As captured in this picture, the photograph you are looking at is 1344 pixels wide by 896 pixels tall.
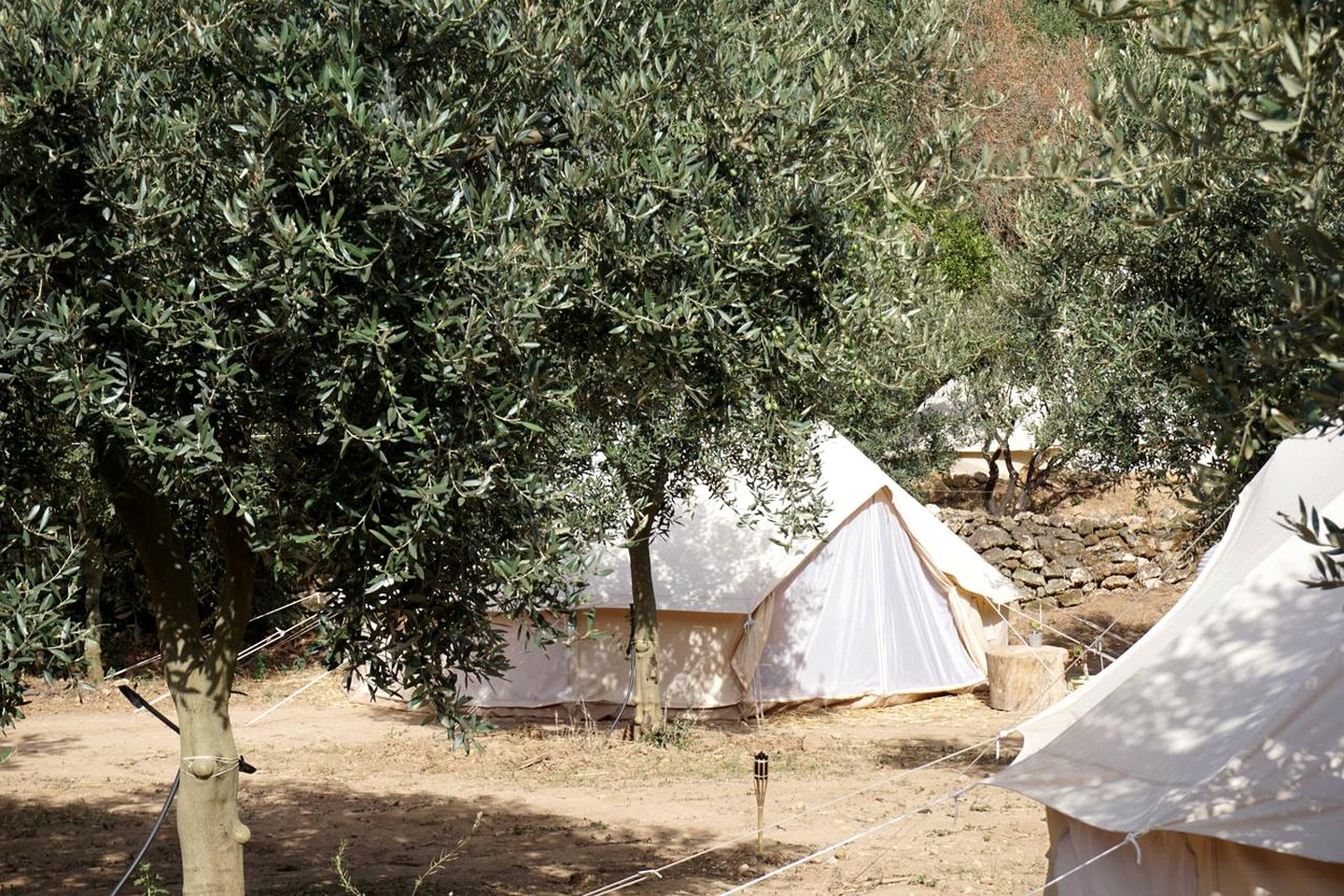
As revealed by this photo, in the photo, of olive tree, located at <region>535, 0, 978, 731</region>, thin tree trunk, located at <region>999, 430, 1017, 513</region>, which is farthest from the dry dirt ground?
thin tree trunk, located at <region>999, 430, 1017, 513</region>

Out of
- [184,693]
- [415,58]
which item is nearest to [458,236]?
[415,58]

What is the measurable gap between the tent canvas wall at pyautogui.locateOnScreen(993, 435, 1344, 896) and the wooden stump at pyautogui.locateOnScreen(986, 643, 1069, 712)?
8.96 meters

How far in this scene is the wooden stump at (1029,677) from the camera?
1593 cm

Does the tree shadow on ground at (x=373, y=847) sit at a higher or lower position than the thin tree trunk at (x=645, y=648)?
lower

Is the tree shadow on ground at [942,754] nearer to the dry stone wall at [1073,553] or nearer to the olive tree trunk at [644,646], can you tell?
the olive tree trunk at [644,646]

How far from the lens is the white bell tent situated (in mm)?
15883

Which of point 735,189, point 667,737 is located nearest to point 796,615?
point 667,737

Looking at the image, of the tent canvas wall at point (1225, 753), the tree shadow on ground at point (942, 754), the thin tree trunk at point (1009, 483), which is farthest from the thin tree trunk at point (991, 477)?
the tent canvas wall at point (1225, 753)

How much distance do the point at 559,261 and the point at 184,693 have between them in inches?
138

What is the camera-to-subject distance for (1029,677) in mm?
15969

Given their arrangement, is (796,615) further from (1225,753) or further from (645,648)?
(1225,753)

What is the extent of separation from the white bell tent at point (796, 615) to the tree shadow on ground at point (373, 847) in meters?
3.64

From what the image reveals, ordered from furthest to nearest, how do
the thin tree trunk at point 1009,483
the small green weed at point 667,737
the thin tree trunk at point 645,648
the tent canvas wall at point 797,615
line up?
the thin tree trunk at point 1009,483 → the tent canvas wall at point 797,615 → the thin tree trunk at point 645,648 → the small green weed at point 667,737

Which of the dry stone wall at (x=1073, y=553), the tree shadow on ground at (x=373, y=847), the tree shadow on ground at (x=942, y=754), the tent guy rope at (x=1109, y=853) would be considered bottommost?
the tree shadow on ground at (x=373, y=847)
